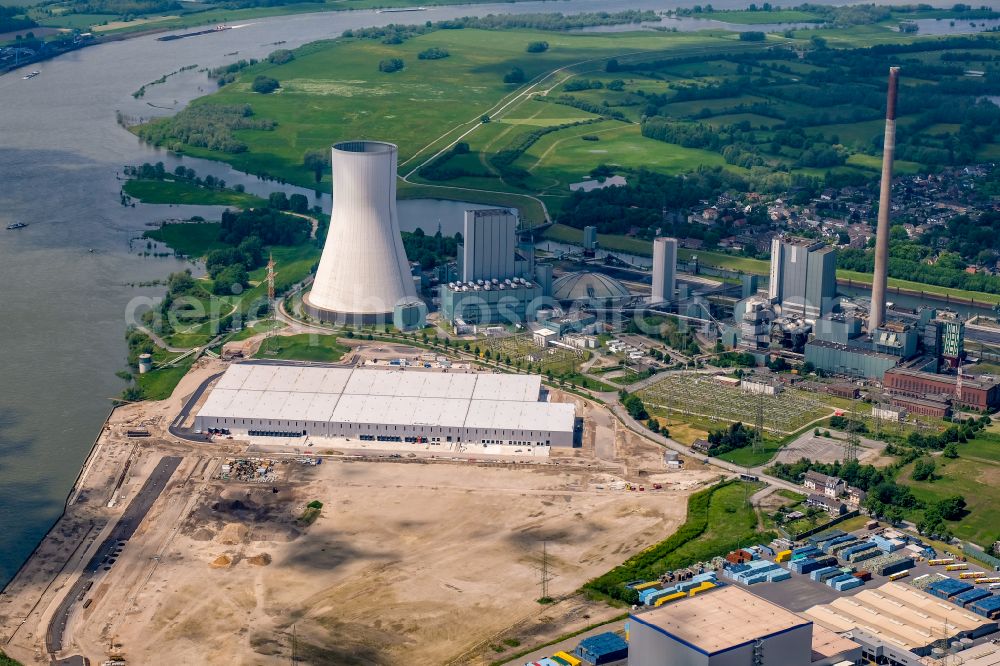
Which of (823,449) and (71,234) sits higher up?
(71,234)

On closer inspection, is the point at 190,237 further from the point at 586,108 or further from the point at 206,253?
the point at 586,108

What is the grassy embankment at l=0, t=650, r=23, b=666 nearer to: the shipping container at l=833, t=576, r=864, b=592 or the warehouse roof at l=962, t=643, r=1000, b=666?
the shipping container at l=833, t=576, r=864, b=592

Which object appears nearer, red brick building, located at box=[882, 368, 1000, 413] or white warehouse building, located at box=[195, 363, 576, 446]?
white warehouse building, located at box=[195, 363, 576, 446]

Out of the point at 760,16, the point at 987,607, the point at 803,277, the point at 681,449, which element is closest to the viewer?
the point at 987,607

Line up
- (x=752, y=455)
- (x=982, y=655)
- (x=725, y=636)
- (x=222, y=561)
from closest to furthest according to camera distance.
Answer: (x=725, y=636) → (x=982, y=655) → (x=222, y=561) → (x=752, y=455)

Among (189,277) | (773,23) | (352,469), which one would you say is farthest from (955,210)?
(773,23)

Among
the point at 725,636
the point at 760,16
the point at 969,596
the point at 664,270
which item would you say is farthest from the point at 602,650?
the point at 760,16

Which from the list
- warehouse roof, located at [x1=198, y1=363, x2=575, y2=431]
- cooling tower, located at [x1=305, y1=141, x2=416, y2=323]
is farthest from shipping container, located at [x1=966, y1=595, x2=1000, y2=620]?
cooling tower, located at [x1=305, y1=141, x2=416, y2=323]
